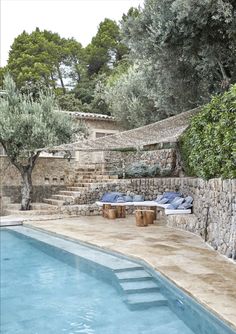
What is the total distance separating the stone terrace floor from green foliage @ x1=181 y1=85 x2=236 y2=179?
1.65 m

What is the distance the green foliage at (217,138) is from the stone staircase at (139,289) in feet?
7.96

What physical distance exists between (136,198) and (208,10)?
736 centimetres

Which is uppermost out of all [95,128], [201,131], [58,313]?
[95,128]

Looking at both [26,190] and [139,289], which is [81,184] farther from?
[139,289]

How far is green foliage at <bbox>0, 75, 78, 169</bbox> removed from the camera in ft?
49.4

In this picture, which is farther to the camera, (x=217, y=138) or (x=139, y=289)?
(x=217, y=138)

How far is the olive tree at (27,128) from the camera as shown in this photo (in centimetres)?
1505

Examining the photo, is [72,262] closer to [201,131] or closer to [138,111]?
[201,131]

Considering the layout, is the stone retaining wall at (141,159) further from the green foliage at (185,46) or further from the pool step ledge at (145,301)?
the pool step ledge at (145,301)

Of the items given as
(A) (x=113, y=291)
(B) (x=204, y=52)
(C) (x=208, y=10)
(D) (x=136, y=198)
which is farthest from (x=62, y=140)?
(A) (x=113, y=291)

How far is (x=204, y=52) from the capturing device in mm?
Answer: 10688

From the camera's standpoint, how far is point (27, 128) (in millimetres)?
15234

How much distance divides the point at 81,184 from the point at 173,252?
1005 cm

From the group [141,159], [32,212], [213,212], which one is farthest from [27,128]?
[213,212]
